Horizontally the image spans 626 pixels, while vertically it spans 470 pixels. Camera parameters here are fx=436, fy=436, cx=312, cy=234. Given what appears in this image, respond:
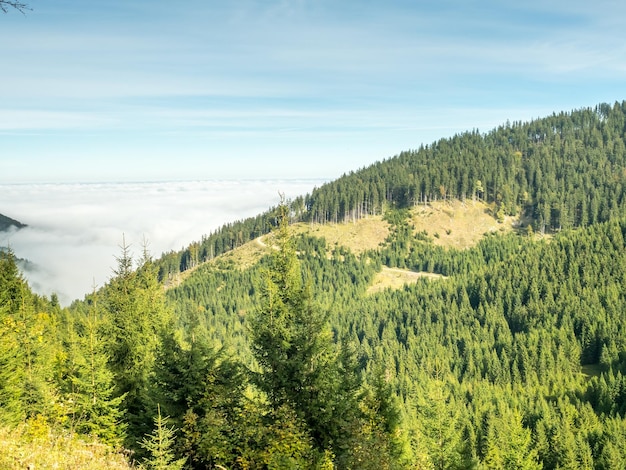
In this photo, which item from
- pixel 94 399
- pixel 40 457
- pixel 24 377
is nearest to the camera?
pixel 40 457

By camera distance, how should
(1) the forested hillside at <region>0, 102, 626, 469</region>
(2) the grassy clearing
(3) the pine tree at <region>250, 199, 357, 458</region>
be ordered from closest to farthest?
(2) the grassy clearing, (1) the forested hillside at <region>0, 102, 626, 469</region>, (3) the pine tree at <region>250, 199, 357, 458</region>

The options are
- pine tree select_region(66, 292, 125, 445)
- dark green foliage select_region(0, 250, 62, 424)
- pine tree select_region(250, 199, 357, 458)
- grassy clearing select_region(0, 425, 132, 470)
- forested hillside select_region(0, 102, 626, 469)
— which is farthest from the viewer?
pine tree select_region(66, 292, 125, 445)

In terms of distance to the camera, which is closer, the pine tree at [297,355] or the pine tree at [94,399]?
the pine tree at [297,355]

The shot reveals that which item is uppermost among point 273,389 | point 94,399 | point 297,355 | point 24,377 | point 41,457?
point 41,457

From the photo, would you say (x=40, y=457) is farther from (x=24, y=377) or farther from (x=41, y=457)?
(x=24, y=377)

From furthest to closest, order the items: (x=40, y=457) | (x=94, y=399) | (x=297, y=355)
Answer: (x=94, y=399) → (x=297, y=355) → (x=40, y=457)

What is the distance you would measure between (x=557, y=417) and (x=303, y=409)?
297 ft

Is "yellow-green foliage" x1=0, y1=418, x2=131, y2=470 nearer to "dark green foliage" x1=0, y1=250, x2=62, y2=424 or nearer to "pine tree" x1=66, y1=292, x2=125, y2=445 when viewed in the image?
"dark green foliage" x1=0, y1=250, x2=62, y2=424

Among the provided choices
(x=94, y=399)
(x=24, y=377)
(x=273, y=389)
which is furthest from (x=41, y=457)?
(x=24, y=377)

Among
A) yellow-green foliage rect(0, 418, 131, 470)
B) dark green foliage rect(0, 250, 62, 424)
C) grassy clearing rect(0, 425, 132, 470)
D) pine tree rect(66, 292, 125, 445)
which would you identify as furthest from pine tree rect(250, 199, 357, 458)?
dark green foliage rect(0, 250, 62, 424)

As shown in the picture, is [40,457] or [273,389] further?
[273,389]

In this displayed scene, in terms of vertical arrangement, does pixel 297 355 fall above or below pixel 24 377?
above

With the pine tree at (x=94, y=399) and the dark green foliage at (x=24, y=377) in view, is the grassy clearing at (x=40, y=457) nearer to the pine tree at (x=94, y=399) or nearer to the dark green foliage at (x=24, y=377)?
the dark green foliage at (x=24, y=377)

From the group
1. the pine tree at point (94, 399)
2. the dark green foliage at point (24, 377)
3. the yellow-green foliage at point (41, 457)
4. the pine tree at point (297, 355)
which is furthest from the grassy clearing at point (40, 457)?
the pine tree at point (94, 399)
